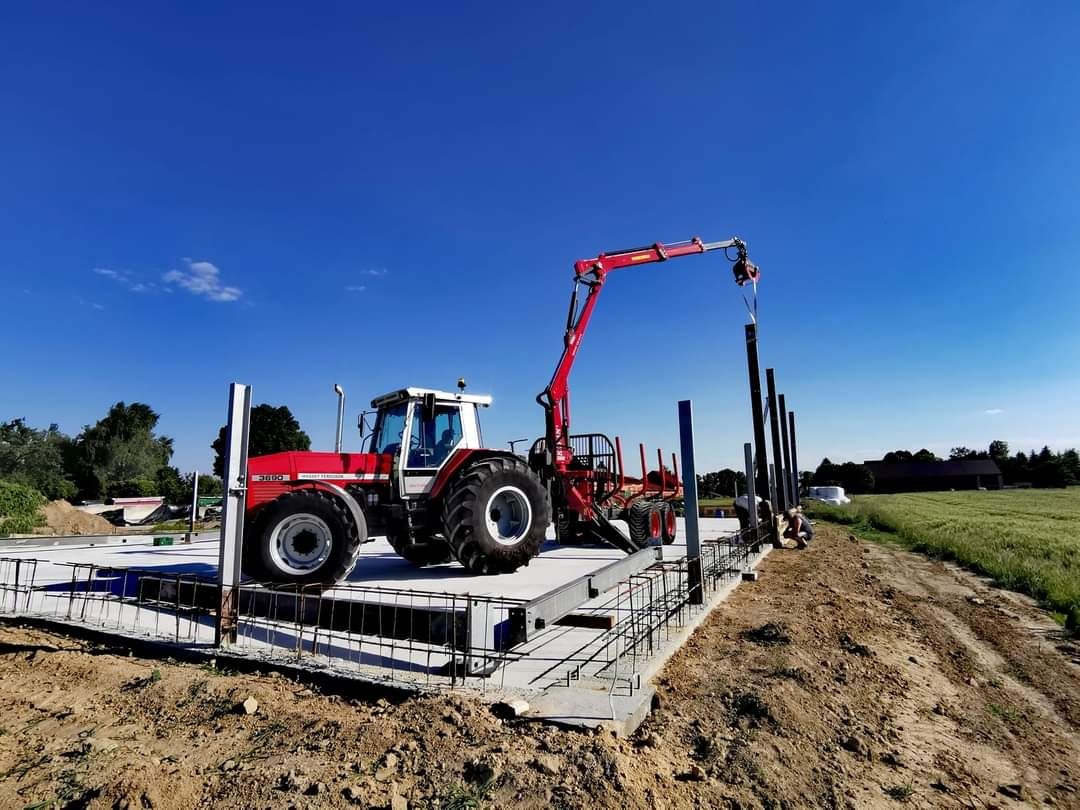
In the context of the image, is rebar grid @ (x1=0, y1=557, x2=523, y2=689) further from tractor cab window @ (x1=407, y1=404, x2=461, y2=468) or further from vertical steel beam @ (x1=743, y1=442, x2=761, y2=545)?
vertical steel beam @ (x1=743, y1=442, x2=761, y2=545)

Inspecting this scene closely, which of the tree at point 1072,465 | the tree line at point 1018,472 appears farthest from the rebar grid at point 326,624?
the tree at point 1072,465

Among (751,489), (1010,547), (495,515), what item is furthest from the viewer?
(1010,547)

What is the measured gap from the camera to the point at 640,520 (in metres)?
12.0

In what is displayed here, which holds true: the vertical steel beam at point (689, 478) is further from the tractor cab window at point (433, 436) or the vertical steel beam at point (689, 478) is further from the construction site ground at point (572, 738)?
the tractor cab window at point (433, 436)

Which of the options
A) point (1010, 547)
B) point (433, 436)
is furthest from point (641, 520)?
point (1010, 547)

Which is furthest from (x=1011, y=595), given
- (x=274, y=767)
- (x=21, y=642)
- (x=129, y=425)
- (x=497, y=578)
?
(x=129, y=425)

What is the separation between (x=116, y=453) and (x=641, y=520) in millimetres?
55444

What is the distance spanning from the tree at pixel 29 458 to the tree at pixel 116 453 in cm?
272

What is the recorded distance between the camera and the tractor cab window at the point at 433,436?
26.2ft

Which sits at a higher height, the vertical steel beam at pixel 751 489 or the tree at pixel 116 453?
the tree at pixel 116 453

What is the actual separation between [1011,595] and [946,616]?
9.35 ft

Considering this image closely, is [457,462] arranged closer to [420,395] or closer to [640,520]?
[420,395]

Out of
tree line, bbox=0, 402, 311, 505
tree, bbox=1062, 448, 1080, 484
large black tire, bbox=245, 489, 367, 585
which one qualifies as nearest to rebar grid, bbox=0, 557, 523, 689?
large black tire, bbox=245, 489, 367, 585

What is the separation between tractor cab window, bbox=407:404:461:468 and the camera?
7.99 m
